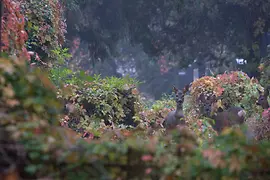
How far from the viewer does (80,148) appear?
8.66ft

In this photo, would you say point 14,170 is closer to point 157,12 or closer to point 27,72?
point 27,72

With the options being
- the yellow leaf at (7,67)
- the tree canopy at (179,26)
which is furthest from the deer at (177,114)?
the tree canopy at (179,26)

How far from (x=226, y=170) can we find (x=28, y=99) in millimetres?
1259

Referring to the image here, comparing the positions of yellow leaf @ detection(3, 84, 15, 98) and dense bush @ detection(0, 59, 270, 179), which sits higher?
yellow leaf @ detection(3, 84, 15, 98)

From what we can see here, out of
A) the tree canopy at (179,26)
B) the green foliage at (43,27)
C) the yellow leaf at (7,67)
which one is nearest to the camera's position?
the yellow leaf at (7,67)

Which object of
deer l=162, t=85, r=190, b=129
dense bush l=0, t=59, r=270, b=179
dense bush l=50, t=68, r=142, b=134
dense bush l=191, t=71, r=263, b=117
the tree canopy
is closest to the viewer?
dense bush l=0, t=59, r=270, b=179

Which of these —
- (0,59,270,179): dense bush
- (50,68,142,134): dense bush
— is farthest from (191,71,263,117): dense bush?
(0,59,270,179): dense bush

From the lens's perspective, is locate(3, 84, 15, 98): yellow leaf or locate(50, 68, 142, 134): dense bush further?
locate(50, 68, 142, 134): dense bush

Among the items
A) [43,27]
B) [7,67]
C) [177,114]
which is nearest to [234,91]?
[177,114]

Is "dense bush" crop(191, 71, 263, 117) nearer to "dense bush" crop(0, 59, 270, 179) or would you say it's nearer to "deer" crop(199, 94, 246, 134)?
"deer" crop(199, 94, 246, 134)

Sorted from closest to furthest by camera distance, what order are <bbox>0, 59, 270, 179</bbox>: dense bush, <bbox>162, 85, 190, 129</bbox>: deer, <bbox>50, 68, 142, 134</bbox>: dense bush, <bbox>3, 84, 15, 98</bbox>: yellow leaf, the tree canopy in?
<bbox>0, 59, 270, 179</bbox>: dense bush, <bbox>3, 84, 15, 98</bbox>: yellow leaf, <bbox>162, 85, 190, 129</bbox>: deer, <bbox>50, 68, 142, 134</bbox>: dense bush, the tree canopy

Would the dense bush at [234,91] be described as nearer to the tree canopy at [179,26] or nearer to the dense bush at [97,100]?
the dense bush at [97,100]

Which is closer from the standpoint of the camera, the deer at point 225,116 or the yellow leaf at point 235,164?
the yellow leaf at point 235,164

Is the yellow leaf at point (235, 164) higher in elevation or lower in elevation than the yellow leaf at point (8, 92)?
lower
